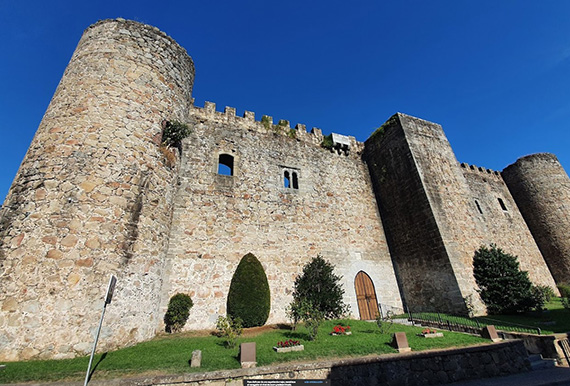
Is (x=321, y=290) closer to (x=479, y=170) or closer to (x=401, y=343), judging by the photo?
(x=401, y=343)

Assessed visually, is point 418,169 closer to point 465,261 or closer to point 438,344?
point 465,261

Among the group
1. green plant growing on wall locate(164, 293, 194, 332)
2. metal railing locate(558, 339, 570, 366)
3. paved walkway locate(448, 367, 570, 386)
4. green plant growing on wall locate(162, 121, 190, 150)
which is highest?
green plant growing on wall locate(162, 121, 190, 150)

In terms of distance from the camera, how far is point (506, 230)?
57.9 ft

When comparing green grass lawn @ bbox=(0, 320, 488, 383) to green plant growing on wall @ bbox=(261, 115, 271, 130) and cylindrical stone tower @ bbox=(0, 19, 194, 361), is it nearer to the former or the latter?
cylindrical stone tower @ bbox=(0, 19, 194, 361)

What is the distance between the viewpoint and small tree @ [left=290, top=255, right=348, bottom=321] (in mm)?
10453

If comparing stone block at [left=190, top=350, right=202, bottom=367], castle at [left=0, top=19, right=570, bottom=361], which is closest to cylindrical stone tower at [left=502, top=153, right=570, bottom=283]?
castle at [left=0, top=19, right=570, bottom=361]

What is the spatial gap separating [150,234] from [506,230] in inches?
858

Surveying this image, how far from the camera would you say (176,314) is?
8461 mm

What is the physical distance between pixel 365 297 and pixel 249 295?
19.3 ft

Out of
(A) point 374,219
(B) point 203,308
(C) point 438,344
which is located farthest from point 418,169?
(B) point 203,308

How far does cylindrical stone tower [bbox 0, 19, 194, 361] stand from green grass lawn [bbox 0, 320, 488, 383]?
26.7 inches

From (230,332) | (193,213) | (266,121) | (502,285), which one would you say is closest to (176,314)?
(230,332)

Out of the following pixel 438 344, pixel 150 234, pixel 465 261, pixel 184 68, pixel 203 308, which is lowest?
pixel 438 344

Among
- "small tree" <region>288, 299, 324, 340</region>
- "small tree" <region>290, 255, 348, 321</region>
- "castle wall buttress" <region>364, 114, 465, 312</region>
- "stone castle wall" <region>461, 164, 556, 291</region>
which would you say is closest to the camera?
"small tree" <region>288, 299, 324, 340</region>
